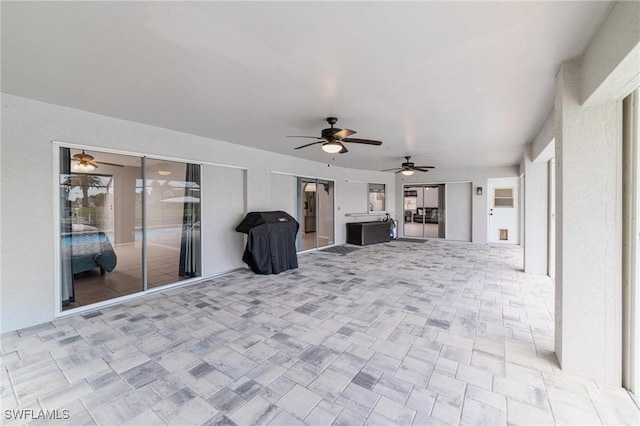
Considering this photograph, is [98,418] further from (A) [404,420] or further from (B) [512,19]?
(B) [512,19]

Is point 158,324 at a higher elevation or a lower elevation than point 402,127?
lower

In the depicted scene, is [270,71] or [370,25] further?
[270,71]

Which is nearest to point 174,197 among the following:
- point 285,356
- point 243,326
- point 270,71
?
point 243,326

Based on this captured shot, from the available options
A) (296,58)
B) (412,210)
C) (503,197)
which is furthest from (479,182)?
(296,58)

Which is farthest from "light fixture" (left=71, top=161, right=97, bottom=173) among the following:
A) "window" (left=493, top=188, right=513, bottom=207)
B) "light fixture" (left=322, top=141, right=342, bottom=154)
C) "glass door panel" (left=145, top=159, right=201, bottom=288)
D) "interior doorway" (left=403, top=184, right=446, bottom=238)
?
"window" (left=493, top=188, right=513, bottom=207)

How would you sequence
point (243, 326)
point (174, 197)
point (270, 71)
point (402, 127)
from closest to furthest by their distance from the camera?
point (270, 71), point (243, 326), point (402, 127), point (174, 197)

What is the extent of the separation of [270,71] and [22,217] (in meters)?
3.36

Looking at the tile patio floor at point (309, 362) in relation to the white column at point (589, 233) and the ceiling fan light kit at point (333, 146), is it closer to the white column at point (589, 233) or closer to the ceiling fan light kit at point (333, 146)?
the white column at point (589, 233)

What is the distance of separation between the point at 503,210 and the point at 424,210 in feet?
8.12

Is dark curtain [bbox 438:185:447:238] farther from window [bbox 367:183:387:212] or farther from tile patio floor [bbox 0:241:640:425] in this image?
tile patio floor [bbox 0:241:640:425]

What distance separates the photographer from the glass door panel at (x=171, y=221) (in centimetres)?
427

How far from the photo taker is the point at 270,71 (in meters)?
2.40

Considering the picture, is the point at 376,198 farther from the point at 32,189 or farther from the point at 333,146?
the point at 32,189

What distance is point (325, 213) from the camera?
8.34m
